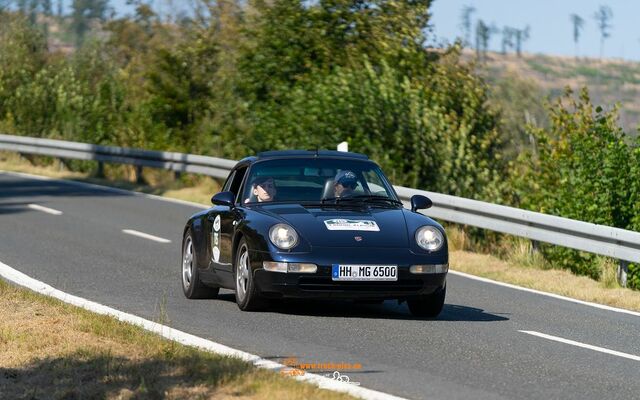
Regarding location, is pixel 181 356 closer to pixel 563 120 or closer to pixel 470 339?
pixel 470 339

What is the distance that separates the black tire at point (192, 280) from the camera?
12617 millimetres

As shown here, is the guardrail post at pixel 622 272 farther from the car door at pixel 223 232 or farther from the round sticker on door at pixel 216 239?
the round sticker on door at pixel 216 239

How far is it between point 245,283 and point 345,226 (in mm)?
1020

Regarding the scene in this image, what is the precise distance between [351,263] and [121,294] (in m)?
2.85

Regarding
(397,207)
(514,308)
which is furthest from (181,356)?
(514,308)

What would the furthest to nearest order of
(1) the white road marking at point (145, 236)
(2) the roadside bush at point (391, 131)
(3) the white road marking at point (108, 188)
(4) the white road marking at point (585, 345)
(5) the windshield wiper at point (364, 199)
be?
(3) the white road marking at point (108, 188)
(2) the roadside bush at point (391, 131)
(1) the white road marking at point (145, 236)
(5) the windshield wiper at point (364, 199)
(4) the white road marking at point (585, 345)

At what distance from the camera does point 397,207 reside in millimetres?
11914

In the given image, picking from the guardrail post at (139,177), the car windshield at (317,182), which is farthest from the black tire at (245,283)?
the guardrail post at (139,177)

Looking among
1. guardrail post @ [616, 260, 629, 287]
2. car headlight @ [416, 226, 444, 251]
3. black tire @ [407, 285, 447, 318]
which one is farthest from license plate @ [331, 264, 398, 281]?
guardrail post @ [616, 260, 629, 287]

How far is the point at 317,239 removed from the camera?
10.9 metres

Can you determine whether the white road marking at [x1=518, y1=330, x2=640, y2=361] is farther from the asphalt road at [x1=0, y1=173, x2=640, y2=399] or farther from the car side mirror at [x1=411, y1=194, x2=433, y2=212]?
the car side mirror at [x1=411, y1=194, x2=433, y2=212]

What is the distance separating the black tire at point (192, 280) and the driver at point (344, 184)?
5.37ft

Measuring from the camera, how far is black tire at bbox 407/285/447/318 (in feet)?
36.8

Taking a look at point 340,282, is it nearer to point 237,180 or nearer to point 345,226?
point 345,226
